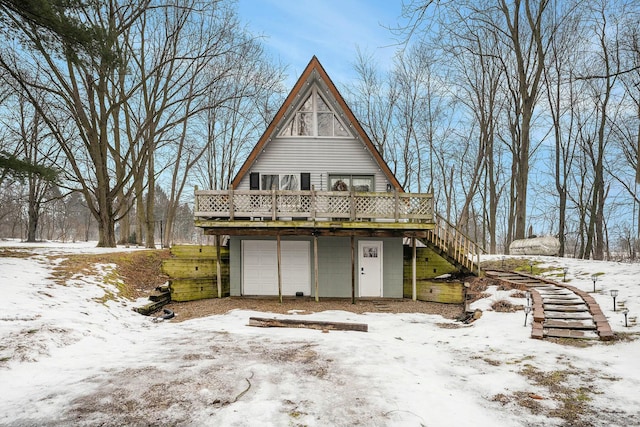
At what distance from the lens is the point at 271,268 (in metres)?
15.0

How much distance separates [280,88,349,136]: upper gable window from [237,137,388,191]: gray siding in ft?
1.16

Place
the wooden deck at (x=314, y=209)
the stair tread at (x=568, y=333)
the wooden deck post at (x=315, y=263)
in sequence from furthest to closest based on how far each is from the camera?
the wooden deck post at (x=315, y=263) → the wooden deck at (x=314, y=209) → the stair tread at (x=568, y=333)

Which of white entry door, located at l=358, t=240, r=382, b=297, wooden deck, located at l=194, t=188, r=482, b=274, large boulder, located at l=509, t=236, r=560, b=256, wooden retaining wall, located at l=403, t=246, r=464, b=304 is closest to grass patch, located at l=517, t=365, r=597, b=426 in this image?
wooden deck, located at l=194, t=188, r=482, b=274

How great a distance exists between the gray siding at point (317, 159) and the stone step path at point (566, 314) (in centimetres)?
763

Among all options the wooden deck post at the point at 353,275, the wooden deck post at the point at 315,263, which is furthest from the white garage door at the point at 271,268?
the wooden deck post at the point at 353,275

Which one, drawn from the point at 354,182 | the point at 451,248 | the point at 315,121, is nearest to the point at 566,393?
the point at 451,248

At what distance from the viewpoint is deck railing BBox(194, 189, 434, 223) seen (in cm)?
1313

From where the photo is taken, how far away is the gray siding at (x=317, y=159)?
1498cm

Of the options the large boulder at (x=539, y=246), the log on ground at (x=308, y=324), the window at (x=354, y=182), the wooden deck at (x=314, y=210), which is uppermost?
the window at (x=354, y=182)

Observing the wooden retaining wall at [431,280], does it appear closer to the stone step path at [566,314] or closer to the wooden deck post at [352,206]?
the stone step path at [566,314]

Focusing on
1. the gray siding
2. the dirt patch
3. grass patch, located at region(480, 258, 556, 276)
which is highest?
the gray siding

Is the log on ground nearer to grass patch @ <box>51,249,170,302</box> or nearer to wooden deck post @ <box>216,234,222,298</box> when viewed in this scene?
grass patch @ <box>51,249,170,302</box>

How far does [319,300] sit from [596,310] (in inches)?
375

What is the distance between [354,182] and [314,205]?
3.00 metres
